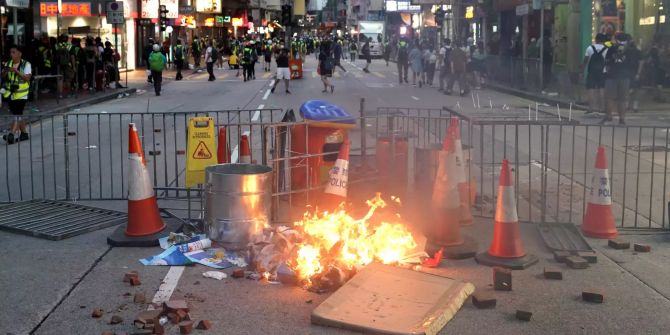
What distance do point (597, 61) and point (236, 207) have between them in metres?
13.9

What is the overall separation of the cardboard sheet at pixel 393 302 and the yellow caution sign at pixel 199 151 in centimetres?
292

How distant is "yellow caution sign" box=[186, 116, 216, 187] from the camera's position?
8539 millimetres

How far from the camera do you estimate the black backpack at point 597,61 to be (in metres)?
18.8

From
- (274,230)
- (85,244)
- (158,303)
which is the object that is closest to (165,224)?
(85,244)

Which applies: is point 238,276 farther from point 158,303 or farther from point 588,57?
point 588,57

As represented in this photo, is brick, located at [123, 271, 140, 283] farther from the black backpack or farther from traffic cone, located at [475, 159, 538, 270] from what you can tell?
the black backpack

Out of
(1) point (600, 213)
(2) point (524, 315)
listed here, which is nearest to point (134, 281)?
(2) point (524, 315)

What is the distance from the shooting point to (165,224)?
793cm

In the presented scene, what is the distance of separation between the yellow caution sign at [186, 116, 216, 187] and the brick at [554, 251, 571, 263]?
3.59m

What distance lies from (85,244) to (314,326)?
3036 millimetres

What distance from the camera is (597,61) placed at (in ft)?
62.1

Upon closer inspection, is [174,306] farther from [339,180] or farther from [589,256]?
[589,256]

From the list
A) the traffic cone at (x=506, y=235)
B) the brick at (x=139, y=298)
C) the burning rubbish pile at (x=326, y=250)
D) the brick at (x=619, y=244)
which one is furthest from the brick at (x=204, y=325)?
the brick at (x=619, y=244)

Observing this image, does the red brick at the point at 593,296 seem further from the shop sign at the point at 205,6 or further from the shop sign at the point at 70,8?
the shop sign at the point at 205,6
